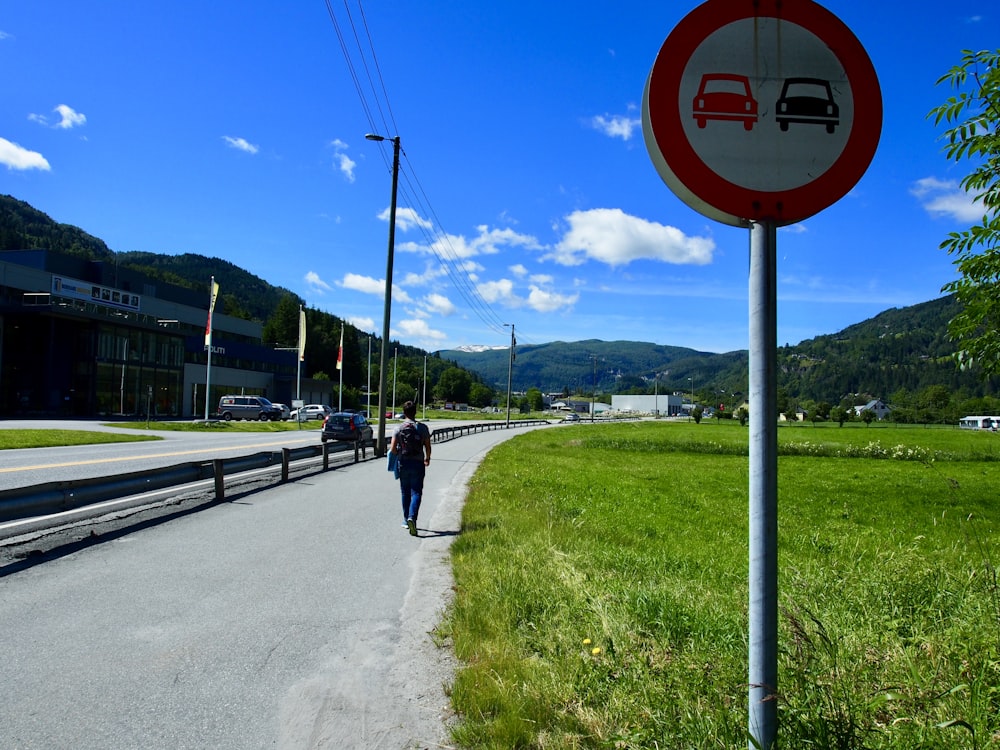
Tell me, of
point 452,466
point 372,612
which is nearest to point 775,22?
point 372,612

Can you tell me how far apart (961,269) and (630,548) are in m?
5.65

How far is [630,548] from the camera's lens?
29.1 feet

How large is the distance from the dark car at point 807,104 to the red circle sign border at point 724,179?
0.08 meters

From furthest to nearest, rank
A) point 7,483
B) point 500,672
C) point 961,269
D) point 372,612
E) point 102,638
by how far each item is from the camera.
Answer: point 7,483, point 961,269, point 372,612, point 102,638, point 500,672

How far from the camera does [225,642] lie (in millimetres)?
5059

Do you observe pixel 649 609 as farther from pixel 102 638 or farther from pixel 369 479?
pixel 369 479

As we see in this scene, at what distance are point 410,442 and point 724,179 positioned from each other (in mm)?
8402

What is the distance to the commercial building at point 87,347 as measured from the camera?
2015 inches

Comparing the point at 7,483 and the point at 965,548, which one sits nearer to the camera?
the point at 965,548

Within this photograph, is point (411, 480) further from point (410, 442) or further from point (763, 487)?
point (763, 487)

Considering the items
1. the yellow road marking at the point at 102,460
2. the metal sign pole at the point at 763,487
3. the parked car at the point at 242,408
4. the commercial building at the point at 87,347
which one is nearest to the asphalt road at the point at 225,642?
the metal sign pole at the point at 763,487

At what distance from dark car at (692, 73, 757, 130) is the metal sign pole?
1.39ft

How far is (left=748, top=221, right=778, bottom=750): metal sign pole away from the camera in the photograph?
81.1 inches

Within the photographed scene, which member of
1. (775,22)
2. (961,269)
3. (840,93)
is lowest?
(840,93)
